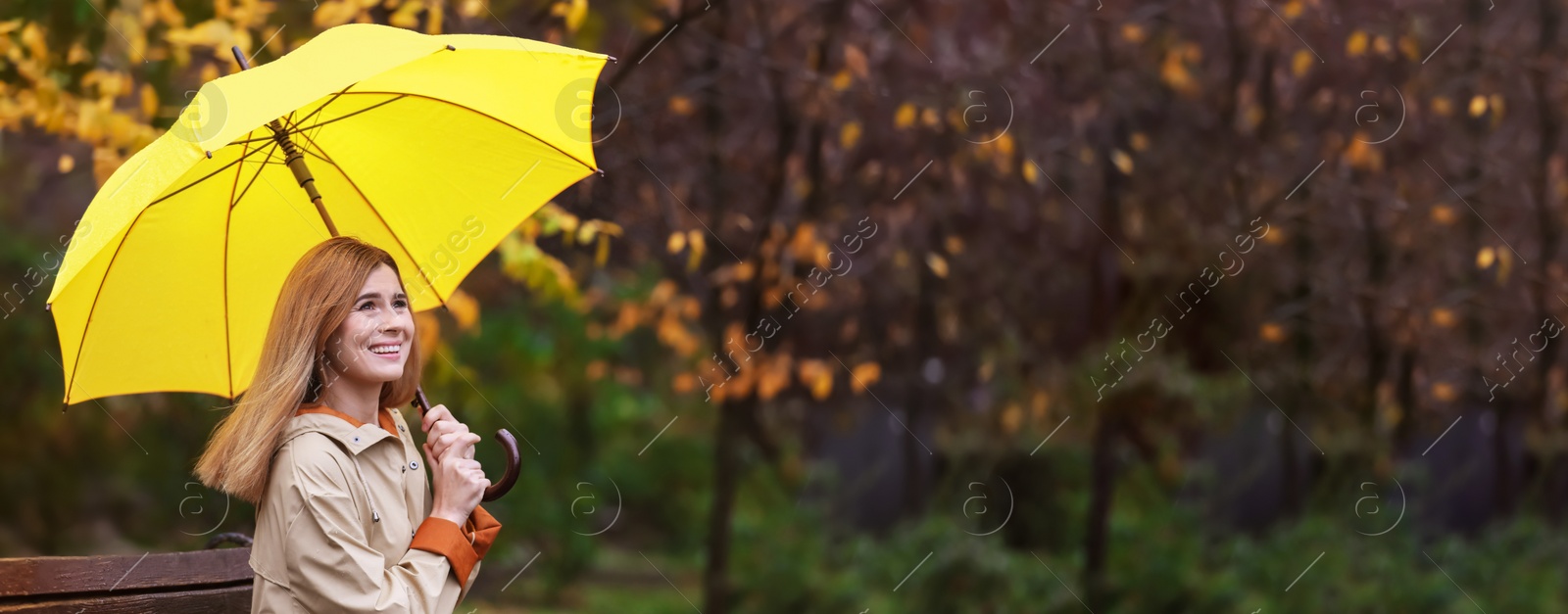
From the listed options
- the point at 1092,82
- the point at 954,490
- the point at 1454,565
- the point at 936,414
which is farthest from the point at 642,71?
the point at 1454,565

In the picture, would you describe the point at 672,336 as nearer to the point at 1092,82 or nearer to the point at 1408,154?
the point at 1092,82

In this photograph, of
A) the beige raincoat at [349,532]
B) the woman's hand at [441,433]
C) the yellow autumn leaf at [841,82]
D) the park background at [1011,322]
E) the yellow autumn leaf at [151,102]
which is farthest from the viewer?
the park background at [1011,322]

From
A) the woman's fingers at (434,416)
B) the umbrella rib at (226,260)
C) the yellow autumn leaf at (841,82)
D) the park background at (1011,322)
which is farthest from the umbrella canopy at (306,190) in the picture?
the yellow autumn leaf at (841,82)

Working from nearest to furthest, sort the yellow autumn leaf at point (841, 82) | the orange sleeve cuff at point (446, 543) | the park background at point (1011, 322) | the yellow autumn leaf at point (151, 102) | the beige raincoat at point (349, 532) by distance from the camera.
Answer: the beige raincoat at point (349, 532) < the orange sleeve cuff at point (446, 543) < the yellow autumn leaf at point (151, 102) < the yellow autumn leaf at point (841, 82) < the park background at point (1011, 322)

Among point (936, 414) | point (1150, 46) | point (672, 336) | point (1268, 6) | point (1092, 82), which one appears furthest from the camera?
point (936, 414)

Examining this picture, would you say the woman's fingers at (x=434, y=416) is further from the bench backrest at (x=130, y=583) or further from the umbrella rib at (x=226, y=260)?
the bench backrest at (x=130, y=583)

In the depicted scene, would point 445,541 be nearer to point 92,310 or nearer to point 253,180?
point 92,310

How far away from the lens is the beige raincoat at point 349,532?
2.22 metres

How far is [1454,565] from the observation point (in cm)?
1050

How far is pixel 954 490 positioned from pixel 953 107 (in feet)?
15.7

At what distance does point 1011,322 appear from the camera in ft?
37.8

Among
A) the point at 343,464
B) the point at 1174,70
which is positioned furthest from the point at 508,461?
the point at 1174,70

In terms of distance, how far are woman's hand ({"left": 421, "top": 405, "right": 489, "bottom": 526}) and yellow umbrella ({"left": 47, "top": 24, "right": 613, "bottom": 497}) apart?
2.06 ft

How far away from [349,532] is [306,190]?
918 millimetres
